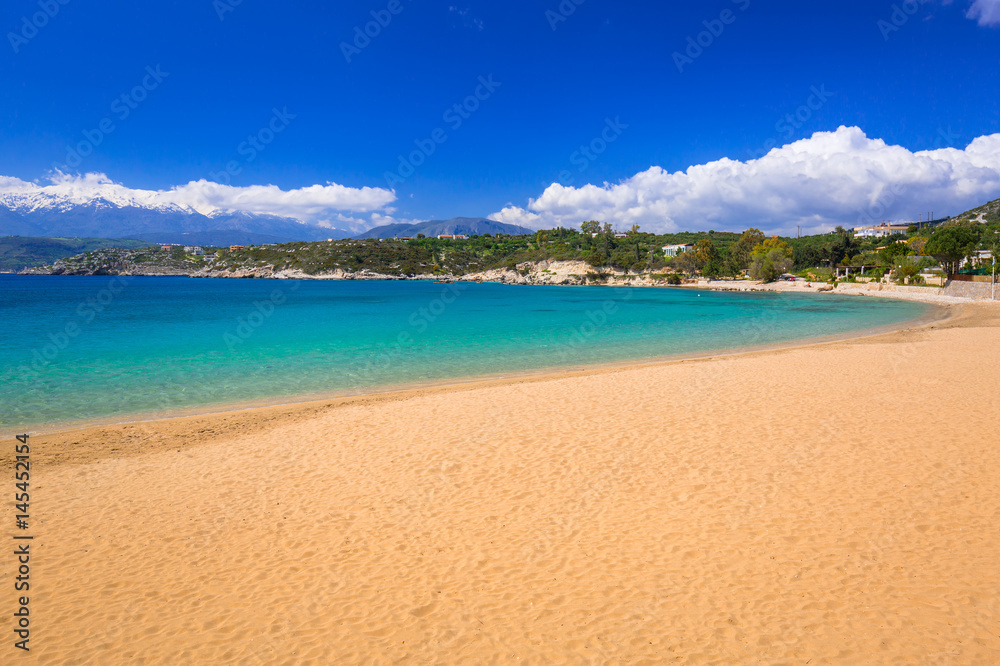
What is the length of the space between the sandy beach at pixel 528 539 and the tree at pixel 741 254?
11431 cm

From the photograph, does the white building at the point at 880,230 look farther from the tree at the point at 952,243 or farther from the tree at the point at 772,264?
the tree at the point at 952,243

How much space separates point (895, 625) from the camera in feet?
13.1

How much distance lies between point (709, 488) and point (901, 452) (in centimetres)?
375

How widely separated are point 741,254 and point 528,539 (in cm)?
13172

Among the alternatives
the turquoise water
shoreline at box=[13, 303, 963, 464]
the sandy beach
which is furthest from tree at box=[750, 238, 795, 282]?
the sandy beach

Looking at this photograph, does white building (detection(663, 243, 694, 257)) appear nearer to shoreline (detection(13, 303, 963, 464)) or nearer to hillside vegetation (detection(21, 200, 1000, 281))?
hillside vegetation (detection(21, 200, 1000, 281))

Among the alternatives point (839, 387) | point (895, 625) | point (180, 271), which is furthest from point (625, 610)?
point (180, 271)

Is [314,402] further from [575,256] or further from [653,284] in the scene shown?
[575,256]

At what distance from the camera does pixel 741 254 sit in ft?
395

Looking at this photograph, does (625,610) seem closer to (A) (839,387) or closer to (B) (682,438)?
(B) (682,438)

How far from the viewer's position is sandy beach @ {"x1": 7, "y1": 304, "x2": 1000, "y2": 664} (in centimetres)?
399

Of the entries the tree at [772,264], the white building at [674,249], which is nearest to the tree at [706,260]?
→ the tree at [772,264]

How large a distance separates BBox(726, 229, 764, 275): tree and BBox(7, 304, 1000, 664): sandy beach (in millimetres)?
114313

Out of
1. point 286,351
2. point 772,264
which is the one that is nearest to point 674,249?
point 772,264
